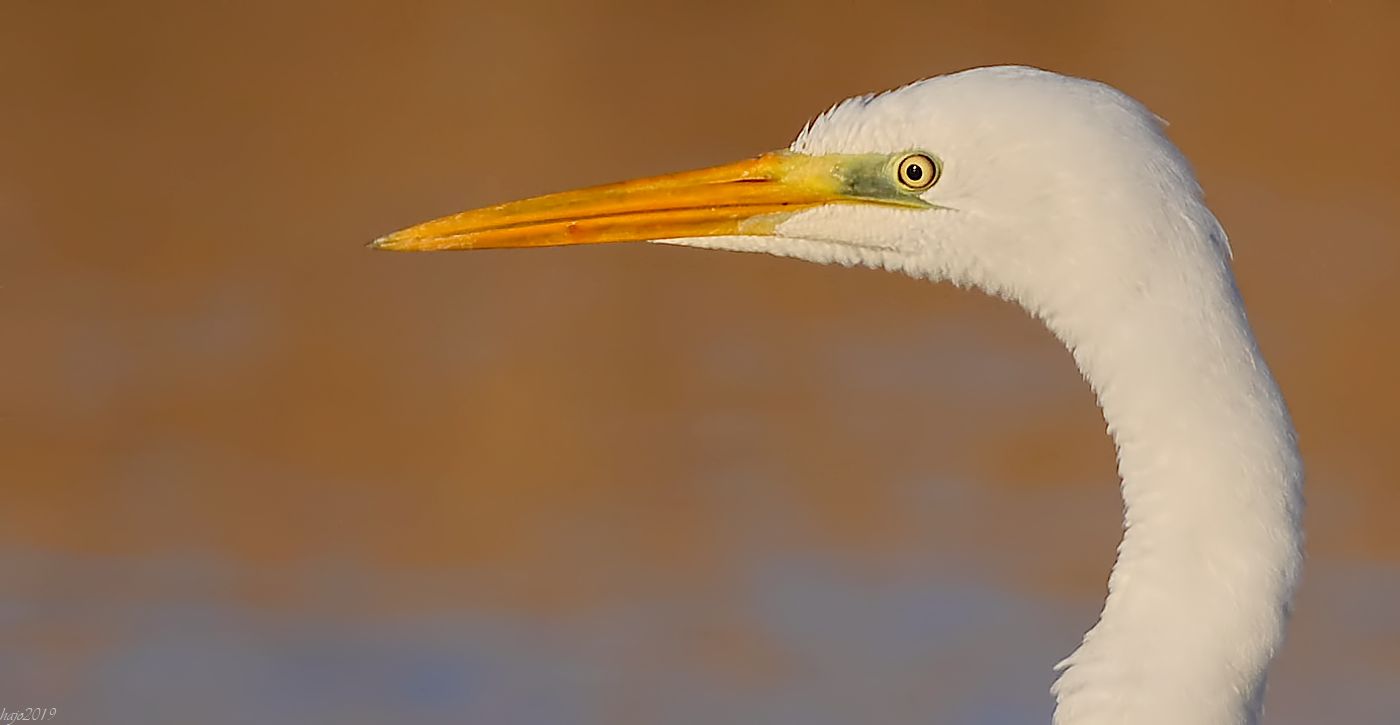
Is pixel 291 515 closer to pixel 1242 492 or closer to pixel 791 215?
pixel 791 215

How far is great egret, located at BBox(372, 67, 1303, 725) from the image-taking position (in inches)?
127

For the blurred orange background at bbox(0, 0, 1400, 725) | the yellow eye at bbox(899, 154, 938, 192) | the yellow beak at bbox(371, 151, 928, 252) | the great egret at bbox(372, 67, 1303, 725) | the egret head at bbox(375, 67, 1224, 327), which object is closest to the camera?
the great egret at bbox(372, 67, 1303, 725)

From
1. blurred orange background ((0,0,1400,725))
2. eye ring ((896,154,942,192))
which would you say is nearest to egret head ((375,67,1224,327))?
eye ring ((896,154,942,192))

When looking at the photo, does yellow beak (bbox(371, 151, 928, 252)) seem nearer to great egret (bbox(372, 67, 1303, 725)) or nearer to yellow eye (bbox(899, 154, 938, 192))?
yellow eye (bbox(899, 154, 938, 192))

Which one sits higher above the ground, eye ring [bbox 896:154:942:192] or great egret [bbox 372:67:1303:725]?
eye ring [bbox 896:154:942:192]

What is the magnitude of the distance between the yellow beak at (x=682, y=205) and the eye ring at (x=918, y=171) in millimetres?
33

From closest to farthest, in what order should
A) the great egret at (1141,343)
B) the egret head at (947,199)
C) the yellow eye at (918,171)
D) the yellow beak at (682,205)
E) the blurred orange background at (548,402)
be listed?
the great egret at (1141,343) → the egret head at (947,199) → the yellow eye at (918,171) → the yellow beak at (682,205) → the blurred orange background at (548,402)

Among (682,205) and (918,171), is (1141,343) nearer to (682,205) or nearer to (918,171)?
(918,171)

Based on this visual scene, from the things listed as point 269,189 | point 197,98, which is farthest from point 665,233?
point 197,98

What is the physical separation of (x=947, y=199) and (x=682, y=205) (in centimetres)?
59

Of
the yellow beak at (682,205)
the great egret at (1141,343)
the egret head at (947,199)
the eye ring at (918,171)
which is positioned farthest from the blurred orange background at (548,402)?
the great egret at (1141,343)

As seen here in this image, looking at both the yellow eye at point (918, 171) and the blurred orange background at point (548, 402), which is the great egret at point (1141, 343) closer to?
the yellow eye at point (918, 171)

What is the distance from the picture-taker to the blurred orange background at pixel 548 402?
7809 mm

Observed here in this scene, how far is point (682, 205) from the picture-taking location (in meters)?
4.02
